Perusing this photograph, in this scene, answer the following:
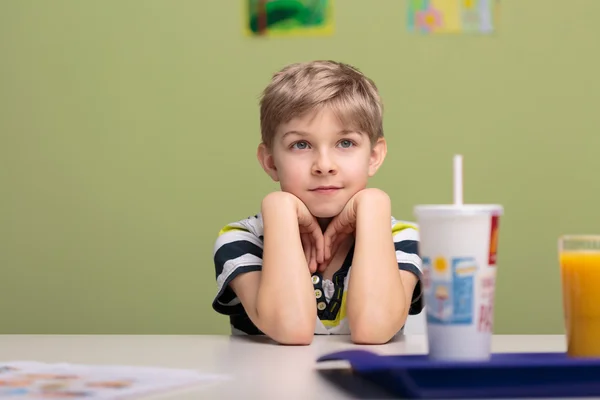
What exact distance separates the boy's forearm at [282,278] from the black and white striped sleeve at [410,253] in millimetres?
215

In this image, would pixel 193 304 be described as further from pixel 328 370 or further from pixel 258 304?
pixel 328 370

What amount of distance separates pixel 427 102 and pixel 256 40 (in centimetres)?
56

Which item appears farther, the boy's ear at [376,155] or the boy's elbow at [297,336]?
the boy's ear at [376,155]

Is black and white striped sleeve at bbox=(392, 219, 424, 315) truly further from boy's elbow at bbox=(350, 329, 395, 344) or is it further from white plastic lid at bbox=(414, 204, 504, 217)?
white plastic lid at bbox=(414, 204, 504, 217)

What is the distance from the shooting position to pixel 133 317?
8.63ft

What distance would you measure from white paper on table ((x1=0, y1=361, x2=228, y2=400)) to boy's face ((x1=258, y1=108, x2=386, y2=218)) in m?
0.63

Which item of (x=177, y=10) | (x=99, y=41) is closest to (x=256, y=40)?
(x=177, y=10)

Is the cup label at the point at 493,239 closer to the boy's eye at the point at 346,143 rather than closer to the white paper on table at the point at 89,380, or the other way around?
the white paper on table at the point at 89,380

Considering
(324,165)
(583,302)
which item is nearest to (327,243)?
(324,165)

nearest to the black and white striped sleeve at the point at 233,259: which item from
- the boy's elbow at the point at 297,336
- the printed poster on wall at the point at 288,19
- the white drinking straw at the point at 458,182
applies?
the boy's elbow at the point at 297,336

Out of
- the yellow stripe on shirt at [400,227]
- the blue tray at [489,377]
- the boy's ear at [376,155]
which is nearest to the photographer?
the blue tray at [489,377]

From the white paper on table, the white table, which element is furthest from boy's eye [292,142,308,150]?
the white paper on table

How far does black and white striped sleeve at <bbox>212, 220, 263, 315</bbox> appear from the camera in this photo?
1.36 metres

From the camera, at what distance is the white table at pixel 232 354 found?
2.38 ft
